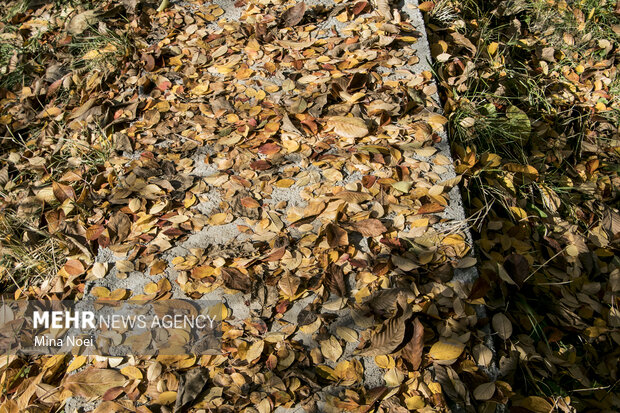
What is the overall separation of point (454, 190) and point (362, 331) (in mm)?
753

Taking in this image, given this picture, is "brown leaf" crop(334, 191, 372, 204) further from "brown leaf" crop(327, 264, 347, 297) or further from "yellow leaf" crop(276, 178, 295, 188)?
"brown leaf" crop(327, 264, 347, 297)

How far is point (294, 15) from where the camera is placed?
112 inches

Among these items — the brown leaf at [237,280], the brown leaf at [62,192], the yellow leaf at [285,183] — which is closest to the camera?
the brown leaf at [237,280]

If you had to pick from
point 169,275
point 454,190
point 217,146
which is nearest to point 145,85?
point 217,146

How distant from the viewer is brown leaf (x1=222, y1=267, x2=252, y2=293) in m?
1.77

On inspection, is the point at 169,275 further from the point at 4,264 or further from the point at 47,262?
the point at 4,264

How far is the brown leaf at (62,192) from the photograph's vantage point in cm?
222

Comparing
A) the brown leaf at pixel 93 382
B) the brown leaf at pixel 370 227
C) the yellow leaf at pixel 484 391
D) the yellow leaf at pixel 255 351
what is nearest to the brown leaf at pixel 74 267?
the brown leaf at pixel 93 382

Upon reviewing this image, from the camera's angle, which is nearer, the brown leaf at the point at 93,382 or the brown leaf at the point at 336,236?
the brown leaf at the point at 93,382

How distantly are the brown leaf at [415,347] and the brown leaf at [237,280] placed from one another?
600 mm

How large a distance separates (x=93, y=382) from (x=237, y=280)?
1.88 ft

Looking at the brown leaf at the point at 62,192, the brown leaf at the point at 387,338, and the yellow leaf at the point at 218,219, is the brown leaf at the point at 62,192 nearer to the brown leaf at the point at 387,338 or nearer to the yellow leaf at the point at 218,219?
the yellow leaf at the point at 218,219

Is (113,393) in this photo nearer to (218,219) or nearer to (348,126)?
(218,219)

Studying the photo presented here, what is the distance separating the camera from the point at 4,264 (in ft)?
7.08
